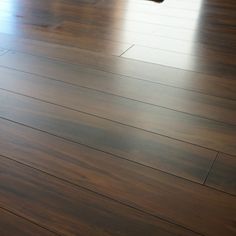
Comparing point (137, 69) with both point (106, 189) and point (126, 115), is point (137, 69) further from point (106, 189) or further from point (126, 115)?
point (106, 189)

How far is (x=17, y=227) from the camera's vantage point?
925 millimetres

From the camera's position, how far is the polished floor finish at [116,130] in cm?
97

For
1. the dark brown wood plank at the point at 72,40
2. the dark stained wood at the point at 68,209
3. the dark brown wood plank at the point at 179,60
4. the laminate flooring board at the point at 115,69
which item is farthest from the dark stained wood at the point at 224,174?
the dark brown wood plank at the point at 72,40

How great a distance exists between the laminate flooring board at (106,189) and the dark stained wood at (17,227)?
1.0 inches

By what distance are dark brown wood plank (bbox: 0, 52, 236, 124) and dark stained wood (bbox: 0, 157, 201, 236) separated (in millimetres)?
519

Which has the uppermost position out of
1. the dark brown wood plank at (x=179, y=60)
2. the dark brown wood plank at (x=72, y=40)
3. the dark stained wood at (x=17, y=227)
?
the dark brown wood plank at (x=72, y=40)

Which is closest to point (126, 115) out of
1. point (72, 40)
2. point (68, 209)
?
point (68, 209)

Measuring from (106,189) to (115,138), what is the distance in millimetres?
248

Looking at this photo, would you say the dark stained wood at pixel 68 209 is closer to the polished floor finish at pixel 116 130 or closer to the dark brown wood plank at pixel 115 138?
the polished floor finish at pixel 116 130

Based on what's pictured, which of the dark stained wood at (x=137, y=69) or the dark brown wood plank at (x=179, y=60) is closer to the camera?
the dark stained wood at (x=137, y=69)

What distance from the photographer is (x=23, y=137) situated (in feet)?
4.10

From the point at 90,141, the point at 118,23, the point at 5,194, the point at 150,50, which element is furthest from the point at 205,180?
the point at 118,23

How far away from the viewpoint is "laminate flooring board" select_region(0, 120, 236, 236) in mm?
965

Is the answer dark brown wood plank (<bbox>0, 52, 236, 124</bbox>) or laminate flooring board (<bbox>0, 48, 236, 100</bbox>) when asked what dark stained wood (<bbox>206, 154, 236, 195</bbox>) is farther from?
laminate flooring board (<bbox>0, 48, 236, 100</bbox>)
